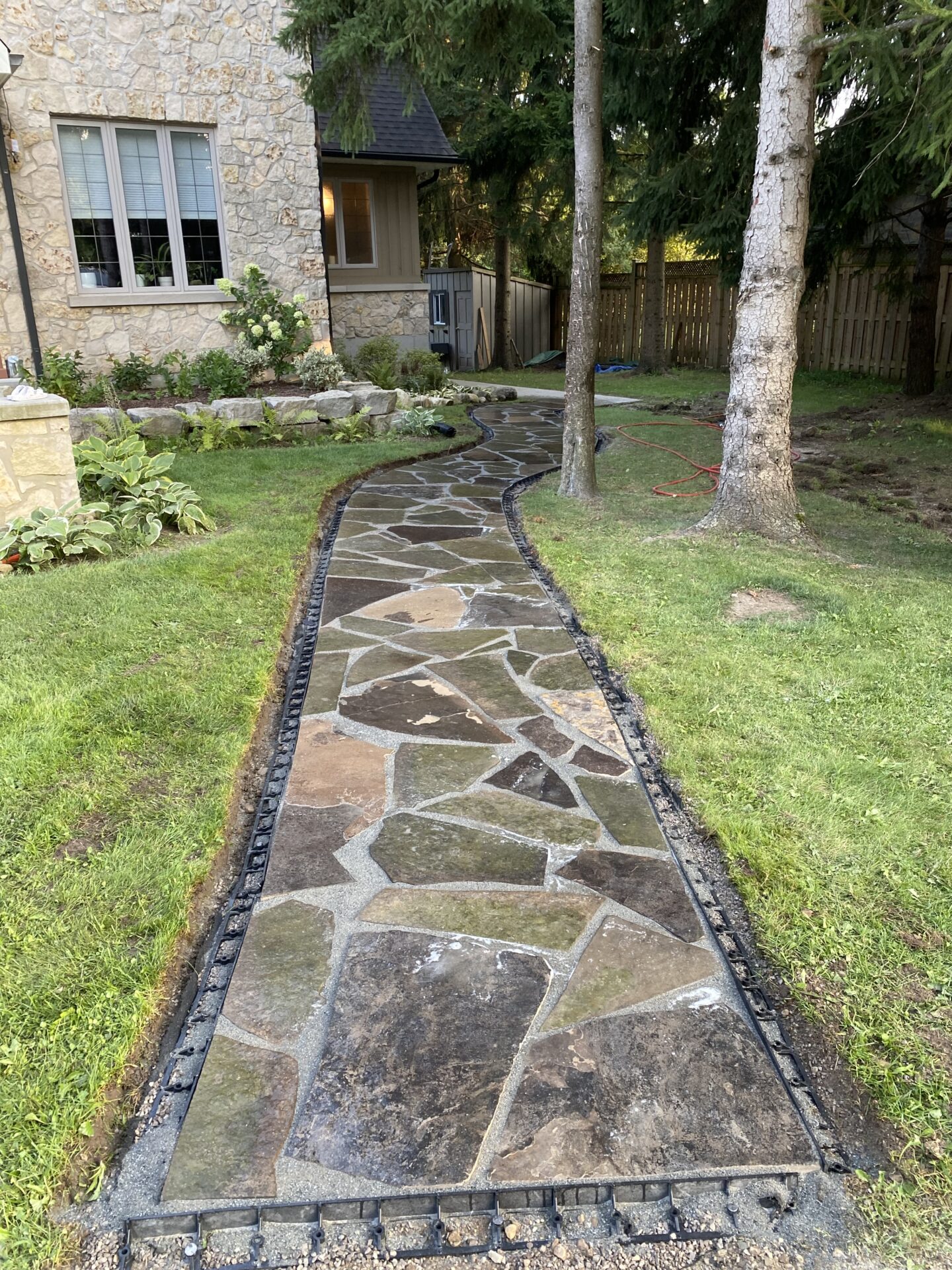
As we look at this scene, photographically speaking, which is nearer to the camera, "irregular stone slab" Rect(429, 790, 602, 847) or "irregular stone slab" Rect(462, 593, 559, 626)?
"irregular stone slab" Rect(429, 790, 602, 847)

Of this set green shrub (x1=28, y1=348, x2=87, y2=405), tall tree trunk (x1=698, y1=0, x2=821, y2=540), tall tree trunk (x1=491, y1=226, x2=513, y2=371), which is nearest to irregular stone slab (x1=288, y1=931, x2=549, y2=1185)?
tall tree trunk (x1=698, y1=0, x2=821, y2=540)

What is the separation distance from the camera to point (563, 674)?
14.7ft

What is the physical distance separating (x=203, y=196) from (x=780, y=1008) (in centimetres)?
1129

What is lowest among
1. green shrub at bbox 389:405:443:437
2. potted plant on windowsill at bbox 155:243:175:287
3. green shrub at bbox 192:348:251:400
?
green shrub at bbox 389:405:443:437

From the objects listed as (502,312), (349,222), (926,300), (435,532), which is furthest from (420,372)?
(435,532)

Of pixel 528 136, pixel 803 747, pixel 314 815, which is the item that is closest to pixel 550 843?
pixel 314 815

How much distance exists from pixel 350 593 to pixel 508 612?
1033mm

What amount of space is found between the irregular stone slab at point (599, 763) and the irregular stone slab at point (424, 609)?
1.60 metres

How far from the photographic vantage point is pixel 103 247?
34.1ft

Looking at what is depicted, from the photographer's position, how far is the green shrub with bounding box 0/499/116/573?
5.71 m

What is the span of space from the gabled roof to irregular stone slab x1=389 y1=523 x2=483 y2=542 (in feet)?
29.7

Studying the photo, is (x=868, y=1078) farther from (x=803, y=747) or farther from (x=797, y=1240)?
(x=803, y=747)

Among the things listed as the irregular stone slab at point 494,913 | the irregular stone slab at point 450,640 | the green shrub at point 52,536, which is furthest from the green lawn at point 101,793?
the irregular stone slab at point 450,640

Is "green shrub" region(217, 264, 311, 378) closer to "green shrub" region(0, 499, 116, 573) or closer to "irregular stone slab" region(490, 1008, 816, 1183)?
"green shrub" region(0, 499, 116, 573)
